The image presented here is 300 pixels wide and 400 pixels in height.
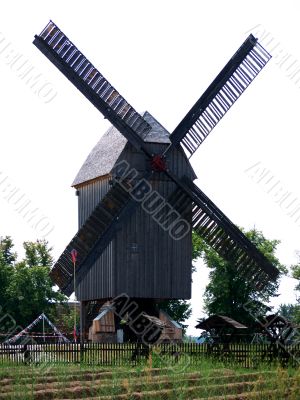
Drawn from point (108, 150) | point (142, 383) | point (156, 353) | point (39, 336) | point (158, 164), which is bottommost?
point (142, 383)

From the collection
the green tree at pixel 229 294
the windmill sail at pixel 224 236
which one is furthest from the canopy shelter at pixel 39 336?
the green tree at pixel 229 294

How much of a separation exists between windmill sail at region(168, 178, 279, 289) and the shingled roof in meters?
1.69

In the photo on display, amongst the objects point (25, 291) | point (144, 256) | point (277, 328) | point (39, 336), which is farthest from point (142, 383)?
point (25, 291)

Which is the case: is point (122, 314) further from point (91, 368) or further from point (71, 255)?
point (91, 368)

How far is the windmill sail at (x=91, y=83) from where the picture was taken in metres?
27.5

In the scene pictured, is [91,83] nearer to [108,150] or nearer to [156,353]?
[108,150]

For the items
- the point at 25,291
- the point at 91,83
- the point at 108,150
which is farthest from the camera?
the point at 25,291

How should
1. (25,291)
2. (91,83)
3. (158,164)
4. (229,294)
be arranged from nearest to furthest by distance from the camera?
(91,83) < (158,164) < (229,294) < (25,291)

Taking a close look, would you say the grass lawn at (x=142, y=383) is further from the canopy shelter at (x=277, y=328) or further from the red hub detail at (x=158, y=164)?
the red hub detail at (x=158, y=164)

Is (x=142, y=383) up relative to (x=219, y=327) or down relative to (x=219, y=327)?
down

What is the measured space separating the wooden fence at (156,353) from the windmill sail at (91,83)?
672cm

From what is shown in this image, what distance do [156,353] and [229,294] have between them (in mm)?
24837

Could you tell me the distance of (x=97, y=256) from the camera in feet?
92.4

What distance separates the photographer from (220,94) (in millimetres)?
29875
